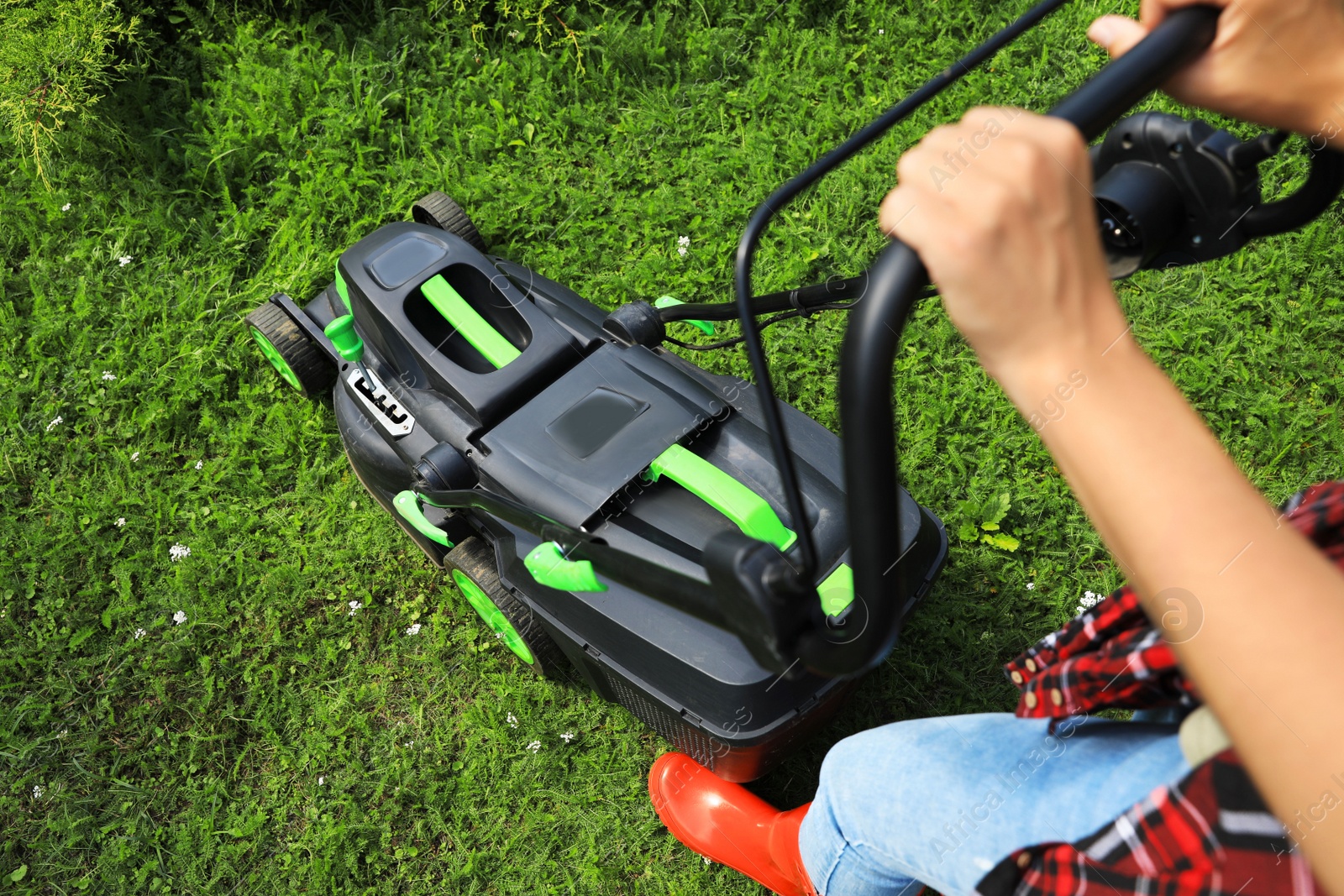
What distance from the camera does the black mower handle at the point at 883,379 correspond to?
659 mm

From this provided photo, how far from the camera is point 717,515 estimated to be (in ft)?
4.90

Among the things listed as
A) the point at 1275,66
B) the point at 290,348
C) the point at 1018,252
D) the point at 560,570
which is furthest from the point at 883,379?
the point at 290,348

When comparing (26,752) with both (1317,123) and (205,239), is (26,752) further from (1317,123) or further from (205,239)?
(1317,123)

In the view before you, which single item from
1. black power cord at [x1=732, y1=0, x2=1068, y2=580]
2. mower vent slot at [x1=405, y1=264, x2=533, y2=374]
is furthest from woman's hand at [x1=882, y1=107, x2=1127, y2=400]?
mower vent slot at [x1=405, y1=264, x2=533, y2=374]

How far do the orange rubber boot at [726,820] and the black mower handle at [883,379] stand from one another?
3.13 ft

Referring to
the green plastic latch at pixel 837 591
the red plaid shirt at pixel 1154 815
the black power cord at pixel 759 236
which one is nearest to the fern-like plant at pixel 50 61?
the green plastic latch at pixel 837 591

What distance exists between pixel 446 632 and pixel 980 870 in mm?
1396

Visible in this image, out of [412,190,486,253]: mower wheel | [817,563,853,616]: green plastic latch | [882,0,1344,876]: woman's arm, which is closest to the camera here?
[882,0,1344,876]: woman's arm

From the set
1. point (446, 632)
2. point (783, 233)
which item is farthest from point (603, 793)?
point (783, 233)

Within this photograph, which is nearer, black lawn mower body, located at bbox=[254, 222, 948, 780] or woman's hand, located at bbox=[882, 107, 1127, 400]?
woman's hand, located at bbox=[882, 107, 1127, 400]

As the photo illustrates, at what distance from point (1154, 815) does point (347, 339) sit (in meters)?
1.64

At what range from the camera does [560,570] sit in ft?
4.02

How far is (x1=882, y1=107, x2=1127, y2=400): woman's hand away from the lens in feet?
1.86

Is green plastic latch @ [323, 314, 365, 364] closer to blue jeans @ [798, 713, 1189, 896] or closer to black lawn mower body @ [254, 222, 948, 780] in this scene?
black lawn mower body @ [254, 222, 948, 780]
